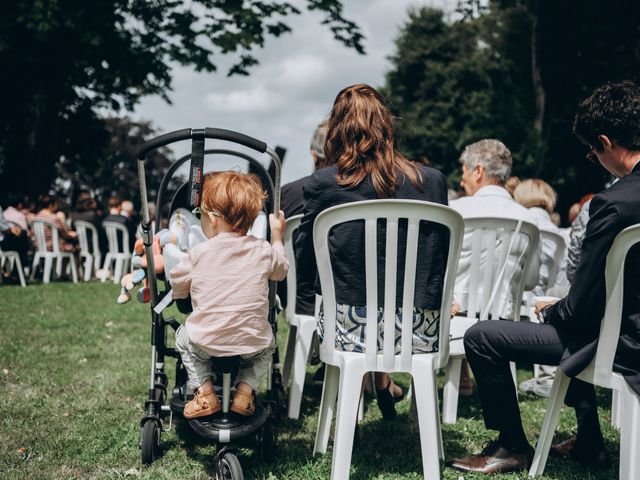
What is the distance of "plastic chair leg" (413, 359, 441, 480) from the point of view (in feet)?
10.0

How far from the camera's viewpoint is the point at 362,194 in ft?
10.6

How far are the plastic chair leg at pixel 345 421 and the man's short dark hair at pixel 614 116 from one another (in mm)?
1562

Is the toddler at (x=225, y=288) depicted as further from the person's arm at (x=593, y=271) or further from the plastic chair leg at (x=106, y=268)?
the plastic chair leg at (x=106, y=268)

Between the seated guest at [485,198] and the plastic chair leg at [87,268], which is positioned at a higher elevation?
the seated guest at [485,198]

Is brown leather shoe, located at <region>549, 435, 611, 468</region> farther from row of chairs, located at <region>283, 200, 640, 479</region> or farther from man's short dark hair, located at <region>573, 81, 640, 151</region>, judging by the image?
man's short dark hair, located at <region>573, 81, 640, 151</region>

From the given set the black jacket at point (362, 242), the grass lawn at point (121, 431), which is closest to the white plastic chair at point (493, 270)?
the grass lawn at point (121, 431)

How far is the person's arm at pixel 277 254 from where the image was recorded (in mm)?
3342

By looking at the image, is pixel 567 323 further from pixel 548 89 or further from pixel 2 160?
pixel 2 160

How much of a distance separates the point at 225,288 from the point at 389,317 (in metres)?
0.80

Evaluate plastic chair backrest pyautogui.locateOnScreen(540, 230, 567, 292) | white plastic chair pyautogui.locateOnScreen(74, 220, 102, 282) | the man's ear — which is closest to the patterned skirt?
the man's ear

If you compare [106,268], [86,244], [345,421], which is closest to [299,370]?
[345,421]

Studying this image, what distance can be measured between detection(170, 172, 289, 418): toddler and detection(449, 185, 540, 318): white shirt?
1.72 meters

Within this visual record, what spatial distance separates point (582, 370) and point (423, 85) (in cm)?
3523

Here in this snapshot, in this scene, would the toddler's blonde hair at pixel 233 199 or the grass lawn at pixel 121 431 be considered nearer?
the toddler's blonde hair at pixel 233 199
